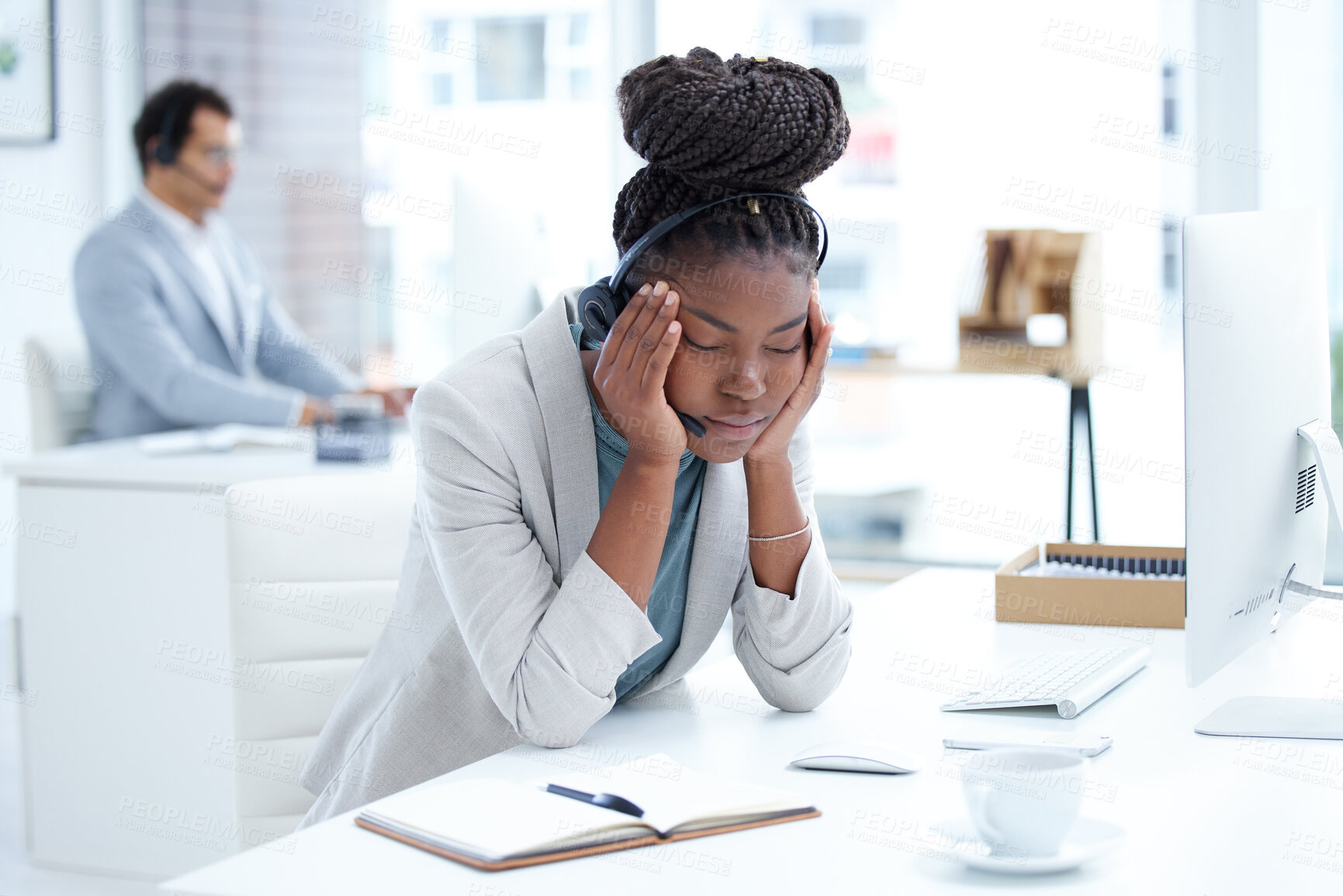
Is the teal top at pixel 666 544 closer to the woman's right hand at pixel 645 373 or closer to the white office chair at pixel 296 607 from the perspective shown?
the woman's right hand at pixel 645 373

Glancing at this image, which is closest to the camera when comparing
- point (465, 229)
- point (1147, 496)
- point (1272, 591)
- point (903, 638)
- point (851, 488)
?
point (1272, 591)

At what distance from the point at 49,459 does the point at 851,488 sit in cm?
190

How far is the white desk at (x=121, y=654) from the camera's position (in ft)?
7.44

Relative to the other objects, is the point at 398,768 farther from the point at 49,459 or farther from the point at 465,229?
the point at 49,459

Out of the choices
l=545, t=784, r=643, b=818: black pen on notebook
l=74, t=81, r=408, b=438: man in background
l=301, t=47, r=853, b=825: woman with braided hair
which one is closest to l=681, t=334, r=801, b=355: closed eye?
l=301, t=47, r=853, b=825: woman with braided hair

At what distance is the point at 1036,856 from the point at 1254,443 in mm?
480

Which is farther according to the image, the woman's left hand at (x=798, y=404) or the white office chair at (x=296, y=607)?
the white office chair at (x=296, y=607)

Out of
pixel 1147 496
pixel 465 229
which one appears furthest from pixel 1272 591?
pixel 1147 496

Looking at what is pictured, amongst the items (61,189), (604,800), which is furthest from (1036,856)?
(61,189)

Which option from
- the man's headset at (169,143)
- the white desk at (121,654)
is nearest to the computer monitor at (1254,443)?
the white desk at (121,654)

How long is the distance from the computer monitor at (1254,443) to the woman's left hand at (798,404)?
352mm

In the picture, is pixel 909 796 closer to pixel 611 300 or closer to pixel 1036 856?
pixel 1036 856

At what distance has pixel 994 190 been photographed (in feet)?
9.51

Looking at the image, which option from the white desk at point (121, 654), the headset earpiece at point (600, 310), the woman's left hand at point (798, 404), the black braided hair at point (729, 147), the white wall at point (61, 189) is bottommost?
the white desk at point (121, 654)
